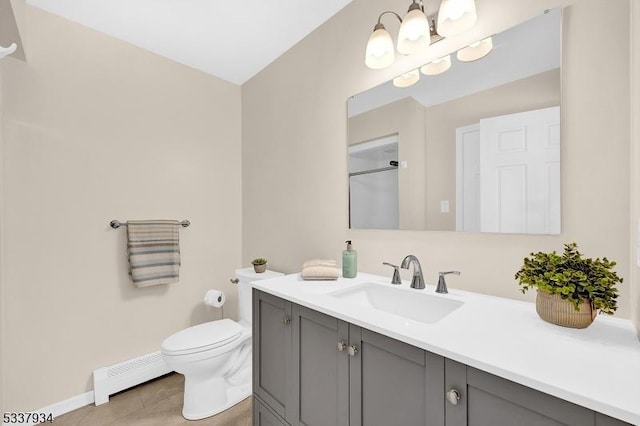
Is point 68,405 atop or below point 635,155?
below

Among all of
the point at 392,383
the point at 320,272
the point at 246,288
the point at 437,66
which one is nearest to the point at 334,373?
the point at 392,383

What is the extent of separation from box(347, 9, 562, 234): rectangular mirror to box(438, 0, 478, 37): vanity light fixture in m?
0.11

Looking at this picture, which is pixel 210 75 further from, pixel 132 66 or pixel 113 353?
pixel 113 353

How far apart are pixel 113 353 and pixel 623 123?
9.51ft

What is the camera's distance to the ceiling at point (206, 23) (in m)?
1.74

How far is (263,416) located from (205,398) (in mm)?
554

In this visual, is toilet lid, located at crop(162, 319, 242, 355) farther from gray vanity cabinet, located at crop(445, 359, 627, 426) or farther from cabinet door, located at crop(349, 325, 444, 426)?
gray vanity cabinet, located at crop(445, 359, 627, 426)

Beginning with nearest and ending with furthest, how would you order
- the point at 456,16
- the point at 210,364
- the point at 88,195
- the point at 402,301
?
the point at 456,16
the point at 402,301
the point at 210,364
the point at 88,195

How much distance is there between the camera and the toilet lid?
1627 mm

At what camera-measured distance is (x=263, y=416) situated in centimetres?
140

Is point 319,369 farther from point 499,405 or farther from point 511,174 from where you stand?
point 511,174

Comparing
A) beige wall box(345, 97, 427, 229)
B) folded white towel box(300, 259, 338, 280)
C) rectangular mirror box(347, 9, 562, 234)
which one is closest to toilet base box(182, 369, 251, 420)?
folded white towel box(300, 259, 338, 280)

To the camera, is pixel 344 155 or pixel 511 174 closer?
pixel 511 174

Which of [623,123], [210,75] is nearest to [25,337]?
[210,75]
